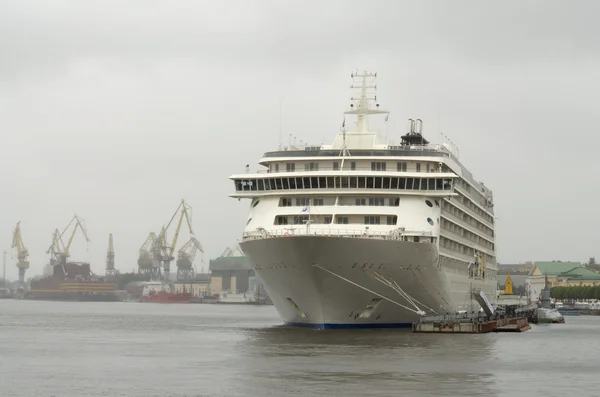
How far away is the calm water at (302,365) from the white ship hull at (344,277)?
1.36m

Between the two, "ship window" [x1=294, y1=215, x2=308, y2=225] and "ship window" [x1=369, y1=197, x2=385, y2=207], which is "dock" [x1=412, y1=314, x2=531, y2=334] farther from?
"ship window" [x1=294, y1=215, x2=308, y2=225]

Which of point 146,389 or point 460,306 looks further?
point 460,306

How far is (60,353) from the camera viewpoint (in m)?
57.6

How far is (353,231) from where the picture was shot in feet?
228

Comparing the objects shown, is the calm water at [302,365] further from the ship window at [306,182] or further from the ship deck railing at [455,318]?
the ship window at [306,182]

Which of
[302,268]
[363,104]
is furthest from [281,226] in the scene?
[363,104]

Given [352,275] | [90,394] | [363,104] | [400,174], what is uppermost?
[363,104]

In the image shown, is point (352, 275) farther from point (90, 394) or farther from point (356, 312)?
point (90, 394)

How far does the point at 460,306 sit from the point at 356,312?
17918mm

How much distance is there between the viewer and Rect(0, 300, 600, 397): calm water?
133ft

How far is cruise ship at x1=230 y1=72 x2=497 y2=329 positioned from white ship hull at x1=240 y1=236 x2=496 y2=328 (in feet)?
0.21

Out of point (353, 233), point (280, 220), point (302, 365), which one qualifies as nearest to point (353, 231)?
point (353, 233)

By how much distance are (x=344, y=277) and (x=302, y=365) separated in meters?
18.1

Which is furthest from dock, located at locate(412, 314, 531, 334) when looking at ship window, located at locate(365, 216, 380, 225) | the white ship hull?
ship window, located at locate(365, 216, 380, 225)
